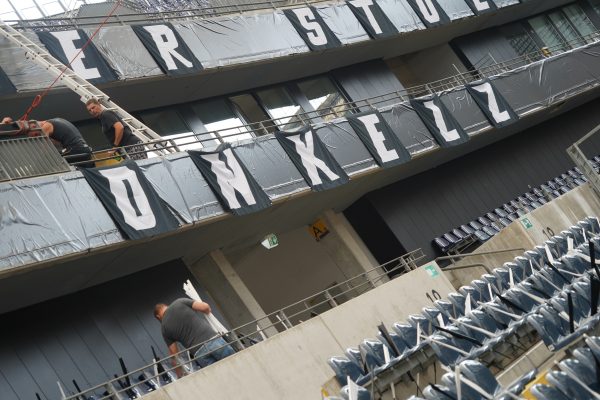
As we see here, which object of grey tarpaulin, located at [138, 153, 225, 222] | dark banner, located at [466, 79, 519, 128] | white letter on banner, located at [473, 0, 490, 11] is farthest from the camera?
white letter on banner, located at [473, 0, 490, 11]

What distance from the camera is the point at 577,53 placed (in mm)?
31906

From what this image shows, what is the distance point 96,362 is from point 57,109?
7.31 m

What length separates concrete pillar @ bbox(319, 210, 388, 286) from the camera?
85.3 feet

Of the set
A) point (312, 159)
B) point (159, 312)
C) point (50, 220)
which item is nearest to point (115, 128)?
point (50, 220)

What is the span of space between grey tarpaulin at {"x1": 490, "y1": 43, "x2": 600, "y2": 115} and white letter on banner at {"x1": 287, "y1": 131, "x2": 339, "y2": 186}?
9.39 m

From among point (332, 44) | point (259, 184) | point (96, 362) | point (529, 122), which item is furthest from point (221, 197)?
point (529, 122)

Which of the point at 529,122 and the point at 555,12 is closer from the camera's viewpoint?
the point at 529,122

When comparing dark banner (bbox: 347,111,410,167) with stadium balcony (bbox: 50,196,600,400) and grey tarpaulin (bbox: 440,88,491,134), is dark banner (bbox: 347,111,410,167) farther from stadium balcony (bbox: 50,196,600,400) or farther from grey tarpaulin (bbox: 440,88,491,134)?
stadium balcony (bbox: 50,196,600,400)

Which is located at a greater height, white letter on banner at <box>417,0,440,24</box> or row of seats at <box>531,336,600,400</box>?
white letter on banner at <box>417,0,440,24</box>

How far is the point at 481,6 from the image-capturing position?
105ft

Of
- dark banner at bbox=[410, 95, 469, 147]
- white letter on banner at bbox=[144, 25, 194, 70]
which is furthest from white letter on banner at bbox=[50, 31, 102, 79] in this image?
dark banner at bbox=[410, 95, 469, 147]

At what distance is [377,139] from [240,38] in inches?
202

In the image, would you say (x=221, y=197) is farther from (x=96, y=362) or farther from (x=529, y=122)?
(x=529, y=122)

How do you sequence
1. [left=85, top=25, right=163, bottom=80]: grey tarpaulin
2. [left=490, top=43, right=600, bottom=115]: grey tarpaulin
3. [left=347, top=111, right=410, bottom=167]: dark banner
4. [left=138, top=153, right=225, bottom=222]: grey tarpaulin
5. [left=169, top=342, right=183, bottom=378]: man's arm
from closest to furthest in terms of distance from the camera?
[left=169, top=342, right=183, bottom=378]: man's arm
[left=138, top=153, right=225, bottom=222]: grey tarpaulin
[left=85, top=25, right=163, bottom=80]: grey tarpaulin
[left=347, top=111, right=410, bottom=167]: dark banner
[left=490, top=43, right=600, bottom=115]: grey tarpaulin
